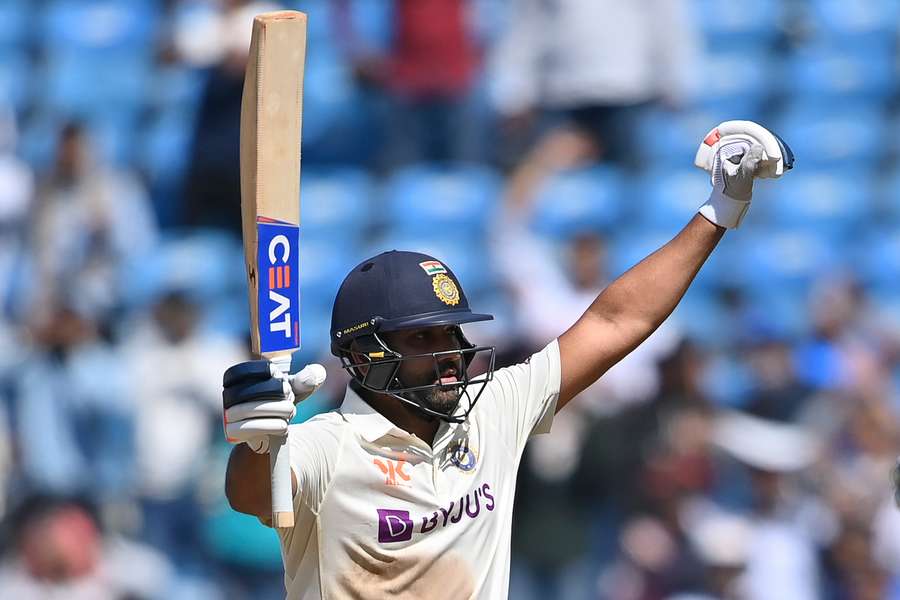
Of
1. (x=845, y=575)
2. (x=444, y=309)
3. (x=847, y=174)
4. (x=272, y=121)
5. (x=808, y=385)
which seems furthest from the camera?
(x=847, y=174)

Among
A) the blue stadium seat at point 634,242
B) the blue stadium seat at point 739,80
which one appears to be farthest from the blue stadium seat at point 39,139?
the blue stadium seat at point 739,80

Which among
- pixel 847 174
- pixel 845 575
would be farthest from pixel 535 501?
pixel 847 174

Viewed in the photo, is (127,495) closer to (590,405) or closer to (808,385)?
(590,405)

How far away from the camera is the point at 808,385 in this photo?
6562mm

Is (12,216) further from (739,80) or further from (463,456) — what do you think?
(463,456)

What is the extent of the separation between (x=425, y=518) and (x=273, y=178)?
2.38ft

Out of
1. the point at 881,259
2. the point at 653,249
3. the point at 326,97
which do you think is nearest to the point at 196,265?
the point at 326,97

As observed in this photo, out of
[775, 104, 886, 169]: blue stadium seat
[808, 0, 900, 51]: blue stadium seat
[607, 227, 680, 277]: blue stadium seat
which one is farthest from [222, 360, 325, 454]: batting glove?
[808, 0, 900, 51]: blue stadium seat

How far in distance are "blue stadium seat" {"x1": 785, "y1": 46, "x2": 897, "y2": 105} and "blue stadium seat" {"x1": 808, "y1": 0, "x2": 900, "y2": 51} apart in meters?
0.11

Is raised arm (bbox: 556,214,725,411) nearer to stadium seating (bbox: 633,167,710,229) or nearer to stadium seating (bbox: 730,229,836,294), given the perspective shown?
stadium seating (bbox: 730,229,836,294)

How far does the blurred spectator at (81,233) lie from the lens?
285 inches

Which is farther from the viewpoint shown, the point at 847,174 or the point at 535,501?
the point at 847,174

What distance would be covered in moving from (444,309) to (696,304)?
15.1ft

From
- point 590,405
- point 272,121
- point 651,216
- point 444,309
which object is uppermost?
point 272,121
